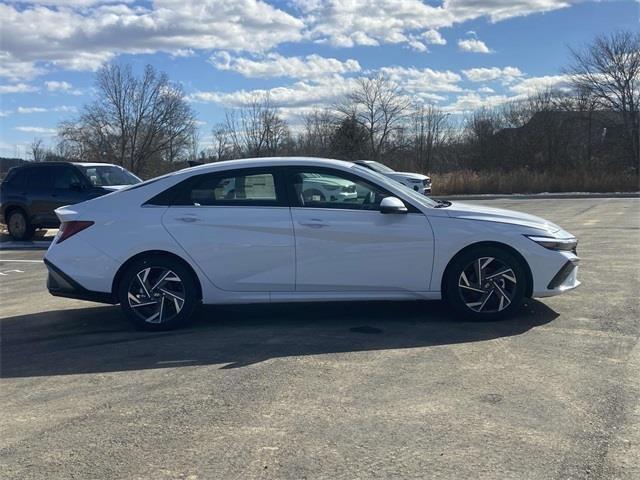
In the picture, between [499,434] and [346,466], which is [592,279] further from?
[346,466]

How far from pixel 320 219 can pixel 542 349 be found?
2.26 meters

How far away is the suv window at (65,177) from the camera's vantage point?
14812mm

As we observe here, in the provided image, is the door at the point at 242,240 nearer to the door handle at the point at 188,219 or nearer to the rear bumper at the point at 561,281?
the door handle at the point at 188,219

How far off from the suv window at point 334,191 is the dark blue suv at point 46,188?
31.2ft

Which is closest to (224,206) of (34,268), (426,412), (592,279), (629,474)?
(426,412)

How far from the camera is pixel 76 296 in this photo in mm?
6160

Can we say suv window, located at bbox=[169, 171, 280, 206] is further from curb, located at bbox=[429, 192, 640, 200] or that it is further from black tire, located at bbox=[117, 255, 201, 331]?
curb, located at bbox=[429, 192, 640, 200]

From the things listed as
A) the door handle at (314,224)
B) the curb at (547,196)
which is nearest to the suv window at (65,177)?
the door handle at (314,224)

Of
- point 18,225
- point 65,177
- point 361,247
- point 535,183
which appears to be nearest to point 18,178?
point 18,225

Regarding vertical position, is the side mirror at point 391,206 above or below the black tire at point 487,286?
above

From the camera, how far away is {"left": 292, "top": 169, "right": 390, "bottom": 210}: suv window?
604cm

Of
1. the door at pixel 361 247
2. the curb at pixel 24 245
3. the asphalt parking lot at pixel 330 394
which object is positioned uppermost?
the door at pixel 361 247

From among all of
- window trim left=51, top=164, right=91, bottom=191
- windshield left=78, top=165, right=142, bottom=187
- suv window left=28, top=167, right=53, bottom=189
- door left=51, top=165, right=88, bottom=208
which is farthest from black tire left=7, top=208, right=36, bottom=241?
windshield left=78, top=165, right=142, bottom=187

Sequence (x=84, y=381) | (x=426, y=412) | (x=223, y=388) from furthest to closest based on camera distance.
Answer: (x=84, y=381), (x=223, y=388), (x=426, y=412)
